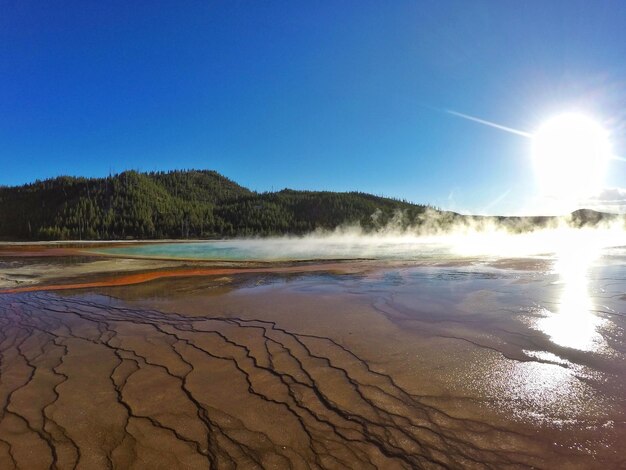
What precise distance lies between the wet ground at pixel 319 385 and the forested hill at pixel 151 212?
8576 cm

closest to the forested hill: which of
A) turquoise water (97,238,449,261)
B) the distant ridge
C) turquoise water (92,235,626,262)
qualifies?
the distant ridge

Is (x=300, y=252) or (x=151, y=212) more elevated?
(x=151, y=212)

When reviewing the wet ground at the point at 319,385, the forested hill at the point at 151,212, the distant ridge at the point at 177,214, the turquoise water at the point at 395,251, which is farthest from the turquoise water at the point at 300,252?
the forested hill at the point at 151,212

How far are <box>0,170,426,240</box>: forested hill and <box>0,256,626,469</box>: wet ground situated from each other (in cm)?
8576

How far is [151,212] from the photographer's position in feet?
332

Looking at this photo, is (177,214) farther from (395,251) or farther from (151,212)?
(395,251)

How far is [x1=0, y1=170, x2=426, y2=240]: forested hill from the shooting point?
89500 millimetres

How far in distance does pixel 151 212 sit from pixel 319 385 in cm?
10730

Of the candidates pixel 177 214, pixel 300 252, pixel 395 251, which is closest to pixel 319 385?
pixel 395 251

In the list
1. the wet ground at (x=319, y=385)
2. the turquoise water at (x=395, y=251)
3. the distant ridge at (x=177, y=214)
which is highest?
the distant ridge at (x=177, y=214)

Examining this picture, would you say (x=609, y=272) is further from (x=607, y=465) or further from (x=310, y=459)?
(x=310, y=459)

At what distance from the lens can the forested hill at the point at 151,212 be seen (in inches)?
3524

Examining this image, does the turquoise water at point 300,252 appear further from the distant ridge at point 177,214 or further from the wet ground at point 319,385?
the distant ridge at point 177,214

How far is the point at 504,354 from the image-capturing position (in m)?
5.18
